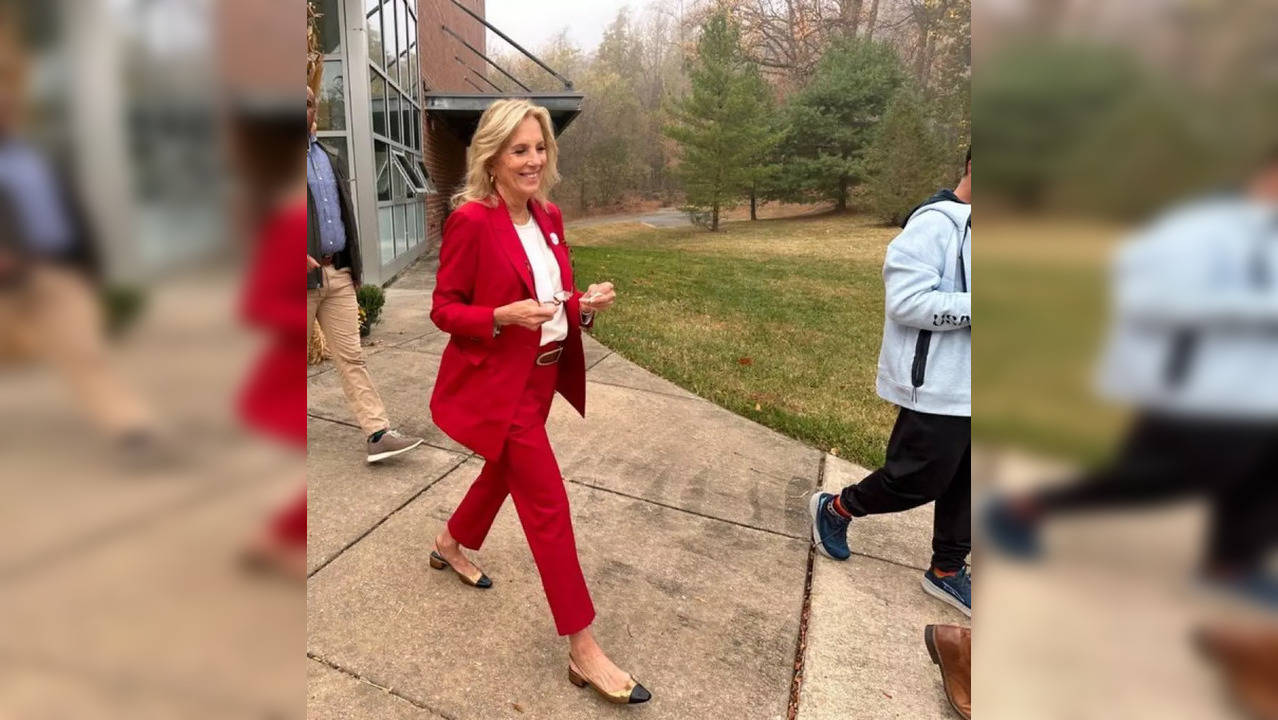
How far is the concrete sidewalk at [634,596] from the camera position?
227cm

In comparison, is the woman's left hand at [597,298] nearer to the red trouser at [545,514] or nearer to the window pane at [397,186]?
the red trouser at [545,514]

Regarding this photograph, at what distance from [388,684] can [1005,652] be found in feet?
7.04

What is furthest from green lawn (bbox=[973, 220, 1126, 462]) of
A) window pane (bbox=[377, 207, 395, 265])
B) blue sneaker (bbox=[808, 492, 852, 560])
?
window pane (bbox=[377, 207, 395, 265])

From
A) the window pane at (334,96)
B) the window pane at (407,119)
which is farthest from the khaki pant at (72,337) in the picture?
the window pane at (407,119)

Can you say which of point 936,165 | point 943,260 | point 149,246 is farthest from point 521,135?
point 936,165

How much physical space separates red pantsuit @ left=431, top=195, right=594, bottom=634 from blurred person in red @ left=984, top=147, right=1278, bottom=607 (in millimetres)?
1874

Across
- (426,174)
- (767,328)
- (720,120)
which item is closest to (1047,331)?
(767,328)

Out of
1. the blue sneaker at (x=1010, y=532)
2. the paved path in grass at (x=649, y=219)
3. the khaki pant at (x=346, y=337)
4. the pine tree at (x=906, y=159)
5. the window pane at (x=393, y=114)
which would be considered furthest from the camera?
the paved path in grass at (x=649, y=219)

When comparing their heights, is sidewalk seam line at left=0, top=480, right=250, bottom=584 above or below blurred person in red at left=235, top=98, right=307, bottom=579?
below

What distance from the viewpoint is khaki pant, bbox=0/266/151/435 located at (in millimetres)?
→ 331

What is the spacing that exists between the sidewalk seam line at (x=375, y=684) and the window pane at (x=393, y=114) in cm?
966

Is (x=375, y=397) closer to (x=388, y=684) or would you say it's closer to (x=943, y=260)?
(x=388, y=684)

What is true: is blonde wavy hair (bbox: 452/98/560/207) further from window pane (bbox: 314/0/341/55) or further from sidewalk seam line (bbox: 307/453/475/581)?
window pane (bbox: 314/0/341/55)

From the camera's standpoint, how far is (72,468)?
0.36 meters
